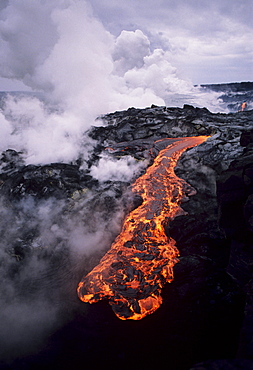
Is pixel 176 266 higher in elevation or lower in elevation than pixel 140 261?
lower

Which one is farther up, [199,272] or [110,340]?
[199,272]

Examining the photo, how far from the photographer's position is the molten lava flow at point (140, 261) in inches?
400

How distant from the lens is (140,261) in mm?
12414

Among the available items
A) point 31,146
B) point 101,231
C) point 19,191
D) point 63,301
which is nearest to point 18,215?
point 19,191

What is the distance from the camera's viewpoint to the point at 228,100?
145 m

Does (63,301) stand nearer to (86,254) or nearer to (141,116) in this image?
(86,254)

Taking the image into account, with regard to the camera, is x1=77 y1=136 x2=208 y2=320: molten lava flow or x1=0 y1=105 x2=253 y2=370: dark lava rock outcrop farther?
x1=77 y1=136 x2=208 y2=320: molten lava flow

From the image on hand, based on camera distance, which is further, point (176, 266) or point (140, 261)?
point (140, 261)

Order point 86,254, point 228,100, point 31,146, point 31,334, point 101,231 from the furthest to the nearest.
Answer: point 228,100 → point 31,146 → point 101,231 → point 86,254 → point 31,334

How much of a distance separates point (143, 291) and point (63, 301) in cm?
406

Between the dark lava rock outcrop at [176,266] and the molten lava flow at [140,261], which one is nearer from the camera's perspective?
the dark lava rock outcrop at [176,266]

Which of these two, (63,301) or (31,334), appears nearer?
(31,334)

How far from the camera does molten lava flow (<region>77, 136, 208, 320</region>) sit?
400 inches

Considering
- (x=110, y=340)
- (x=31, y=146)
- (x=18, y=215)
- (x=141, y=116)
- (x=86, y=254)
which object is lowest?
(x=110, y=340)
